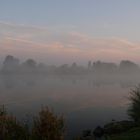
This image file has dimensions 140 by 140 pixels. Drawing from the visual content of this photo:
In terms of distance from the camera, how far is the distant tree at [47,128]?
16.6m

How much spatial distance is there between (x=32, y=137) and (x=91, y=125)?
3373cm

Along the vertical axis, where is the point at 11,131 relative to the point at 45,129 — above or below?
below

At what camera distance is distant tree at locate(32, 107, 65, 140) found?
16.6 meters

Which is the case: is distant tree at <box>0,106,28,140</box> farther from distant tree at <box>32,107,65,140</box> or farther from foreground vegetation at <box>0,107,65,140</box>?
distant tree at <box>32,107,65,140</box>

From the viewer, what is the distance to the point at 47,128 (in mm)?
16859

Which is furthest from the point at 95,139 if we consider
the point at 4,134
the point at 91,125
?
the point at 4,134

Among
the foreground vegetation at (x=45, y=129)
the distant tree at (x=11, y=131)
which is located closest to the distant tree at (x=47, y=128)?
the foreground vegetation at (x=45, y=129)


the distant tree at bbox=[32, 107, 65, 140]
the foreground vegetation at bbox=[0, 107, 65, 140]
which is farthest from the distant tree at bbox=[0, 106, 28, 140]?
the distant tree at bbox=[32, 107, 65, 140]

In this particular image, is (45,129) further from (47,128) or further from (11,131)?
(11,131)

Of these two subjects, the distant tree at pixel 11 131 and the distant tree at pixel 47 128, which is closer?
the distant tree at pixel 47 128

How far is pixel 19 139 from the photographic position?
58.5ft

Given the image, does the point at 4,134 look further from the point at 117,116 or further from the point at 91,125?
the point at 117,116

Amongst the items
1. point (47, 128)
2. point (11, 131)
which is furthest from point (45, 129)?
point (11, 131)

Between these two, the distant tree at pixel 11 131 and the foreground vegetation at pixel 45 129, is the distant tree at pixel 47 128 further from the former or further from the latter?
the distant tree at pixel 11 131
